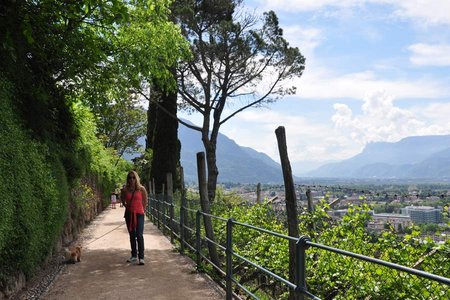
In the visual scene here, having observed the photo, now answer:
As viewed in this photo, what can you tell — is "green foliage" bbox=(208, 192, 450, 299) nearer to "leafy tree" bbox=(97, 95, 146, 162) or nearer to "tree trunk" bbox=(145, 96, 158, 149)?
"tree trunk" bbox=(145, 96, 158, 149)

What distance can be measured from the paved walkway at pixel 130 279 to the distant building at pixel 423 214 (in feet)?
9.61

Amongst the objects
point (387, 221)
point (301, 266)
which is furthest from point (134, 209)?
point (301, 266)

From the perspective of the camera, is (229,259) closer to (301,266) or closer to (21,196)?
(301,266)

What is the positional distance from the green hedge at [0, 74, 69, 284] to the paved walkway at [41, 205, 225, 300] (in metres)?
0.66

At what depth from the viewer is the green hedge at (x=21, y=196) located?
17.8ft

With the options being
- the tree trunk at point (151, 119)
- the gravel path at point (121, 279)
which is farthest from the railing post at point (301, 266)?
the tree trunk at point (151, 119)

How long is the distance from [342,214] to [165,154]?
854 inches

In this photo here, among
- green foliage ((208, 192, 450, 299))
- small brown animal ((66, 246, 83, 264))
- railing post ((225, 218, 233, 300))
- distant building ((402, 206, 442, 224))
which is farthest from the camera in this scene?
small brown animal ((66, 246, 83, 264))

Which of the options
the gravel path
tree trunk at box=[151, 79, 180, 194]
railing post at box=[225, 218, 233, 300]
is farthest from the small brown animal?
tree trunk at box=[151, 79, 180, 194]

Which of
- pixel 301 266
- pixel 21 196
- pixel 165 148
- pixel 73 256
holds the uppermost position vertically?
pixel 165 148

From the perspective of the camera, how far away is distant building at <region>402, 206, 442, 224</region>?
20.9 ft

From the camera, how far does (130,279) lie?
7531mm

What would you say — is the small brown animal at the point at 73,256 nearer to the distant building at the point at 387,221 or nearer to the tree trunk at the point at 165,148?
the distant building at the point at 387,221

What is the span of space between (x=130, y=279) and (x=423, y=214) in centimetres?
454
